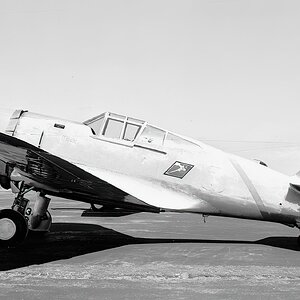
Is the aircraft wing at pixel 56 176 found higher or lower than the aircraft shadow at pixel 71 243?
higher

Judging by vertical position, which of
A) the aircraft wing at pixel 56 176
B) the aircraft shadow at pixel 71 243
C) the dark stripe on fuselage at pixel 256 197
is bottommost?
the aircraft shadow at pixel 71 243

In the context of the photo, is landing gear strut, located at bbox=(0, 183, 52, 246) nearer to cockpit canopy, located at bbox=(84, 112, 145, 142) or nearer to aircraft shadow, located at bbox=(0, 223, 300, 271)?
aircraft shadow, located at bbox=(0, 223, 300, 271)

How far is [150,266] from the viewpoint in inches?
249

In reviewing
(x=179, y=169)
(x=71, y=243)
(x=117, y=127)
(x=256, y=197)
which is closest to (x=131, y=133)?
(x=117, y=127)

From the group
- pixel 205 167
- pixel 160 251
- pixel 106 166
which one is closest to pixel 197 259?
pixel 160 251

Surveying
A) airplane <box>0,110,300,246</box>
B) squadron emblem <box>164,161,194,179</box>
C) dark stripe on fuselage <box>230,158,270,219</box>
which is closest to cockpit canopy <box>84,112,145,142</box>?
airplane <box>0,110,300,246</box>

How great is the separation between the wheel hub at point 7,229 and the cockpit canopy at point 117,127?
2.29m

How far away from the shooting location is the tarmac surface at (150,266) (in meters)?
4.93

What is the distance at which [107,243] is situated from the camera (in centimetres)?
855

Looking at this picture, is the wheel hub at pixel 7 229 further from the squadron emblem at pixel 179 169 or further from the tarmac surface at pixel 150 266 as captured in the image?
the squadron emblem at pixel 179 169

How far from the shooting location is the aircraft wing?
6598 millimetres

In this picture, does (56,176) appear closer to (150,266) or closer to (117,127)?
(117,127)

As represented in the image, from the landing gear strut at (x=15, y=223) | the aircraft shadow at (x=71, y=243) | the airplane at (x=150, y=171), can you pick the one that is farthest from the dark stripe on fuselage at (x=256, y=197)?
the landing gear strut at (x=15, y=223)

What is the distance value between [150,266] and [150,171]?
2099 millimetres
